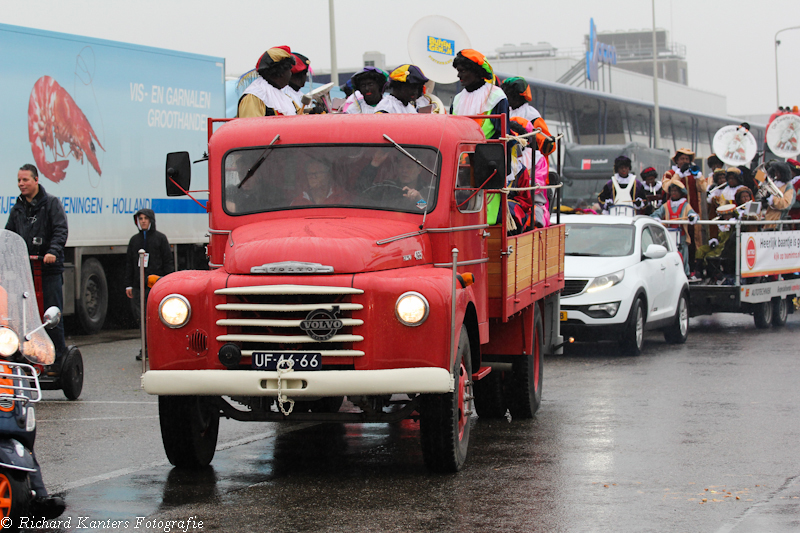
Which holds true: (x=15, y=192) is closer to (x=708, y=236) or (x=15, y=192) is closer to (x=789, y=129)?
(x=708, y=236)

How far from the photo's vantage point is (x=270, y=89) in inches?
387

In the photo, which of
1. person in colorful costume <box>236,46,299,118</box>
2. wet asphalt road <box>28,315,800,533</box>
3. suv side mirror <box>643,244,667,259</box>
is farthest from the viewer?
suv side mirror <box>643,244,667,259</box>

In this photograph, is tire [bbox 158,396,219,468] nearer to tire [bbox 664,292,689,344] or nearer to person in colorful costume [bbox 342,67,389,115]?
person in colorful costume [bbox 342,67,389,115]

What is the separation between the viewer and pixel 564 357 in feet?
49.3

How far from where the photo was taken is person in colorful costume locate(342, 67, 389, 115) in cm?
1109

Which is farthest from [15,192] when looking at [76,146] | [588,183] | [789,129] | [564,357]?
[588,183]

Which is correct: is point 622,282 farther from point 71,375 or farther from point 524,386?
point 71,375

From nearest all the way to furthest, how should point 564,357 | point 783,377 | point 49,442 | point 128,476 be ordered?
point 128,476 < point 49,442 < point 783,377 < point 564,357

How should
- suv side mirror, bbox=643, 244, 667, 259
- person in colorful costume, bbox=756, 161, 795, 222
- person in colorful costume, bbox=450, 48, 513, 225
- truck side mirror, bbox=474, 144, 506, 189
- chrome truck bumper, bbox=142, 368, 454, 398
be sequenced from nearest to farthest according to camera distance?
chrome truck bumper, bbox=142, 368, 454, 398, truck side mirror, bbox=474, 144, 506, 189, person in colorful costume, bbox=450, 48, 513, 225, suv side mirror, bbox=643, 244, 667, 259, person in colorful costume, bbox=756, 161, 795, 222

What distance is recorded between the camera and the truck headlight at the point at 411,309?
6.89 m

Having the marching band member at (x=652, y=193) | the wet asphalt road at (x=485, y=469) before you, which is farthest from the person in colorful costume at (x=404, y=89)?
the marching band member at (x=652, y=193)

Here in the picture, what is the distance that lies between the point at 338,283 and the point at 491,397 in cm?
346

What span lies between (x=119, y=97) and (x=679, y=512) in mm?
13823

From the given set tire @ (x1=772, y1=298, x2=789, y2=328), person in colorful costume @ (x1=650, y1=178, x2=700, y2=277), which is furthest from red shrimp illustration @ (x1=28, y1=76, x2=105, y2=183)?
tire @ (x1=772, y1=298, x2=789, y2=328)
